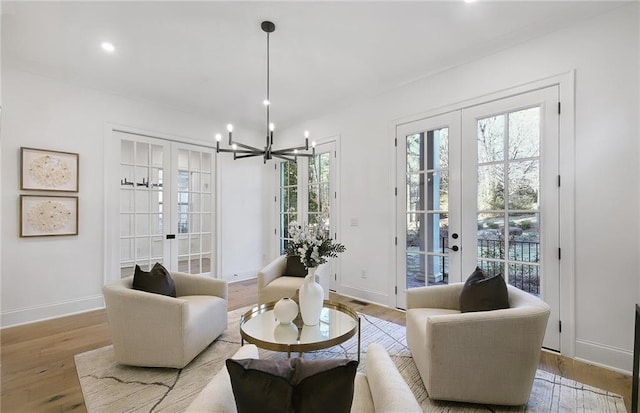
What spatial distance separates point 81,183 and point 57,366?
2.22 metres

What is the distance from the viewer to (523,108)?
285 centimetres

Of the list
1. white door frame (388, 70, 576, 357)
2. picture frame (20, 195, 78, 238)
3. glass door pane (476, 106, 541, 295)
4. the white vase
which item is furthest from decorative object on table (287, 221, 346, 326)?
picture frame (20, 195, 78, 238)

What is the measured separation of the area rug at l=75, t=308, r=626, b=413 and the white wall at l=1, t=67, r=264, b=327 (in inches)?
56.8

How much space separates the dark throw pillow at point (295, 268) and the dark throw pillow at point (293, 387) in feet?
9.04

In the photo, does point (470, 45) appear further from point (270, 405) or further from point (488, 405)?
point (270, 405)

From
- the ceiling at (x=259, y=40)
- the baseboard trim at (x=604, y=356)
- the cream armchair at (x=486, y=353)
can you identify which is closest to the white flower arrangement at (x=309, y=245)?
the cream armchair at (x=486, y=353)

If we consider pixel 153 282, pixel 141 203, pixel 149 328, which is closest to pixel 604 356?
pixel 149 328

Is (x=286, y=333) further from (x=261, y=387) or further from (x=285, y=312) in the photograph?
(x=261, y=387)

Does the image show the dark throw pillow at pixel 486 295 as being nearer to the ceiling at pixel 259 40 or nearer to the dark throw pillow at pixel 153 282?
the ceiling at pixel 259 40

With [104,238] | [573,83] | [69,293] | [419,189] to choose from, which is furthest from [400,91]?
[69,293]

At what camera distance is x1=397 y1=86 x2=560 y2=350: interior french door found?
2.72 metres

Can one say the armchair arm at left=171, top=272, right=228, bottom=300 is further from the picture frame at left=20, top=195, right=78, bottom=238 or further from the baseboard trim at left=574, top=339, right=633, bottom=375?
the baseboard trim at left=574, top=339, right=633, bottom=375

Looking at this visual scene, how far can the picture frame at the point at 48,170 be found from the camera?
335cm

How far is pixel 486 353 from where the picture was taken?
1.82m
